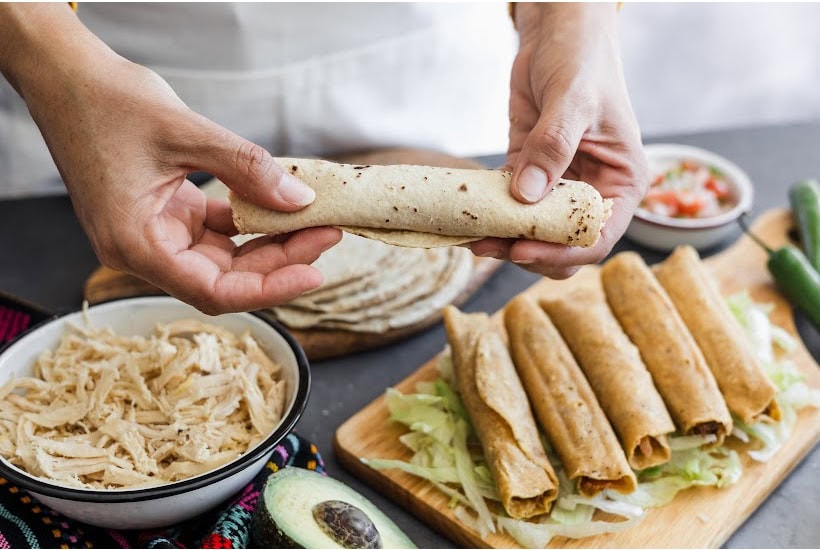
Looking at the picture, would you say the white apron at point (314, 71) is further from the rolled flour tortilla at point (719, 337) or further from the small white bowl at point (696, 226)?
the rolled flour tortilla at point (719, 337)

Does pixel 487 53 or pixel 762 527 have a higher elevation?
pixel 487 53

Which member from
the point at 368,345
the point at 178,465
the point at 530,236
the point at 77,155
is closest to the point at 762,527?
the point at 530,236

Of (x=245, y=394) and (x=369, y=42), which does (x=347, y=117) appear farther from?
(x=245, y=394)

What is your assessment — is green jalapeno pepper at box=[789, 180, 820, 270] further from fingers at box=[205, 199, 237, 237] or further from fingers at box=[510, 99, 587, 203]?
fingers at box=[205, 199, 237, 237]

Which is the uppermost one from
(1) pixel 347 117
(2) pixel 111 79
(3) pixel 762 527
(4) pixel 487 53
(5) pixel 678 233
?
(2) pixel 111 79

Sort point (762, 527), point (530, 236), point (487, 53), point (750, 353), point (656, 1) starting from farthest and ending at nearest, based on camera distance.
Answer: point (656, 1), point (487, 53), point (750, 353), point (762, 527), point (530, 236)

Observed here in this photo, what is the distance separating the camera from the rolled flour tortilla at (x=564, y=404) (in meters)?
2.18

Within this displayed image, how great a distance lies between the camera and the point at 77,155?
1.82 meters

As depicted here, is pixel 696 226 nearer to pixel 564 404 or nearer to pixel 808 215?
pixel 808 215

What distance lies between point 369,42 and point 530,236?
1.45 meters

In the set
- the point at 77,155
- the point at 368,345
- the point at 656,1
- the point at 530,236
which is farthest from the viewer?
the point at 656,1

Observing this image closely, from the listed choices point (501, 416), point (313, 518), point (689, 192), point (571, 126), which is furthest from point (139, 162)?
point (689, 192)

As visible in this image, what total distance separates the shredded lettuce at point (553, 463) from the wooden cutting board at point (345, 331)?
A: 0.23 metres

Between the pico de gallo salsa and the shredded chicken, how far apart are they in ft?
6.18
